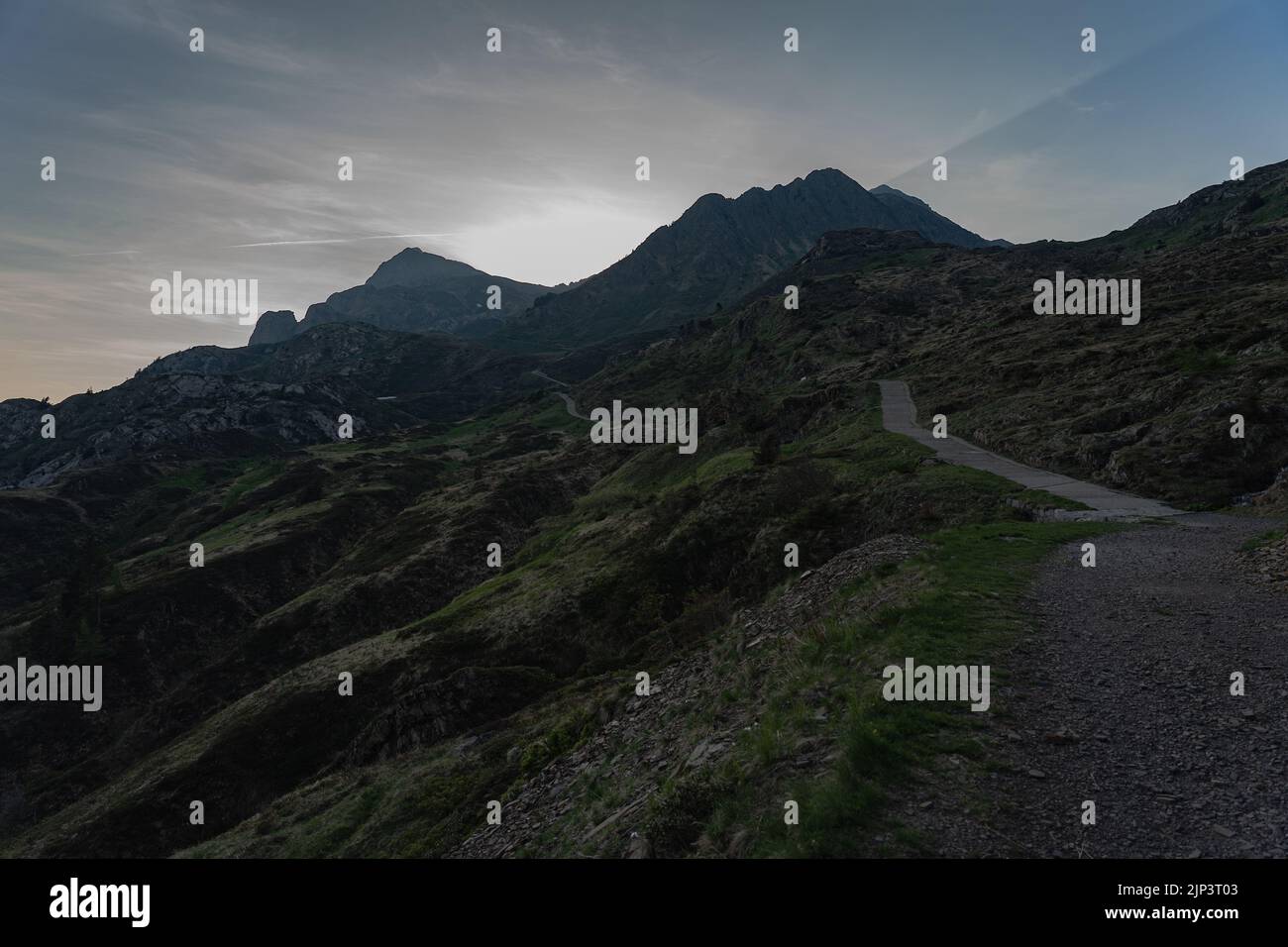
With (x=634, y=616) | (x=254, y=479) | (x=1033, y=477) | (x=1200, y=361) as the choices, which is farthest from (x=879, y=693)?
(x=254, y=479)

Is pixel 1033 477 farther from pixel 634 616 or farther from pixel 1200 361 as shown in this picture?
pixel 634 616

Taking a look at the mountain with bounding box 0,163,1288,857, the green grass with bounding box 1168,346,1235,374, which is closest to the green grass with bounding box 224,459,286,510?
the mountain with bounding box 0,163,1288,857

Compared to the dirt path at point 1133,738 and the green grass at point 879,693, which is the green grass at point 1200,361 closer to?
the green grass at point 879,693

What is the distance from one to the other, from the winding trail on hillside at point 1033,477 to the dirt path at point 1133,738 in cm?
1349

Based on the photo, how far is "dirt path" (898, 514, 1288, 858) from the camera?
791 cm

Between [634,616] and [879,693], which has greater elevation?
[879,693]

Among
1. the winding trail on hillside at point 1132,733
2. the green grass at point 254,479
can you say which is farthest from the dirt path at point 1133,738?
the green grass at point 254,479

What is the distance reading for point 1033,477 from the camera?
38469 millimetres

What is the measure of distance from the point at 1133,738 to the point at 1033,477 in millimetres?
33648

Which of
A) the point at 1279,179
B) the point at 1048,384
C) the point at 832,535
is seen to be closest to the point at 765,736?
the point at 832,535

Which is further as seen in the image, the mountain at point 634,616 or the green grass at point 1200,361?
the green grass at point 1200,361

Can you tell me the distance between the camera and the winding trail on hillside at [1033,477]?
2914cm
